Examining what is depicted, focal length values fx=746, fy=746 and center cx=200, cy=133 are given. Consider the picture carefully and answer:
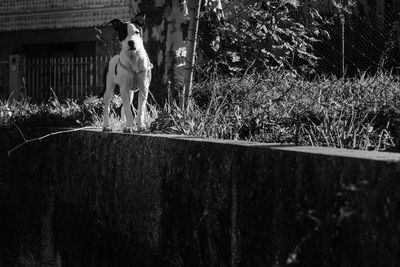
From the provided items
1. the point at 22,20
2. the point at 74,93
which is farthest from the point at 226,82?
the point at 22,20

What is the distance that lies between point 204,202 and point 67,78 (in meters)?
13.9

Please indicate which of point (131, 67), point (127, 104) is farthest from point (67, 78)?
point (131, 67)

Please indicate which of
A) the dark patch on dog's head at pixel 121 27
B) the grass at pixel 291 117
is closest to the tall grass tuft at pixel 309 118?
the grass at pixel 291 117

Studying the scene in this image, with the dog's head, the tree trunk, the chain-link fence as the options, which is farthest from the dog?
the chain-link fence

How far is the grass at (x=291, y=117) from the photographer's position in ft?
17.7

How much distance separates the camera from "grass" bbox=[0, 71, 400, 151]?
5383mm

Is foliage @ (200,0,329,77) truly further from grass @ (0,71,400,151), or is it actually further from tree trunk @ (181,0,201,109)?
tree trunk @ (181,0,201,109)

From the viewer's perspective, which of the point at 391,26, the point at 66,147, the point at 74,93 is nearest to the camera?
the point at 66,147

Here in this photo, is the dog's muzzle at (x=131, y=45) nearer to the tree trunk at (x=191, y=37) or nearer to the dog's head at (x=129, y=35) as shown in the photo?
the dog's head at (x=129, y=35)

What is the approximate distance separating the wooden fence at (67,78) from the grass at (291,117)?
820 centimetres

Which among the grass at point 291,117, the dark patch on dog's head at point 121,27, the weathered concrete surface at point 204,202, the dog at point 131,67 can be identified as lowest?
the weathered concrete surface at point 204,202

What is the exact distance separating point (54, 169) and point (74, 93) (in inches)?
403

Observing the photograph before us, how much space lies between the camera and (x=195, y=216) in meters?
4.81

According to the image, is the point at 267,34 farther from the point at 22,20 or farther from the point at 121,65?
the point at 22,20
